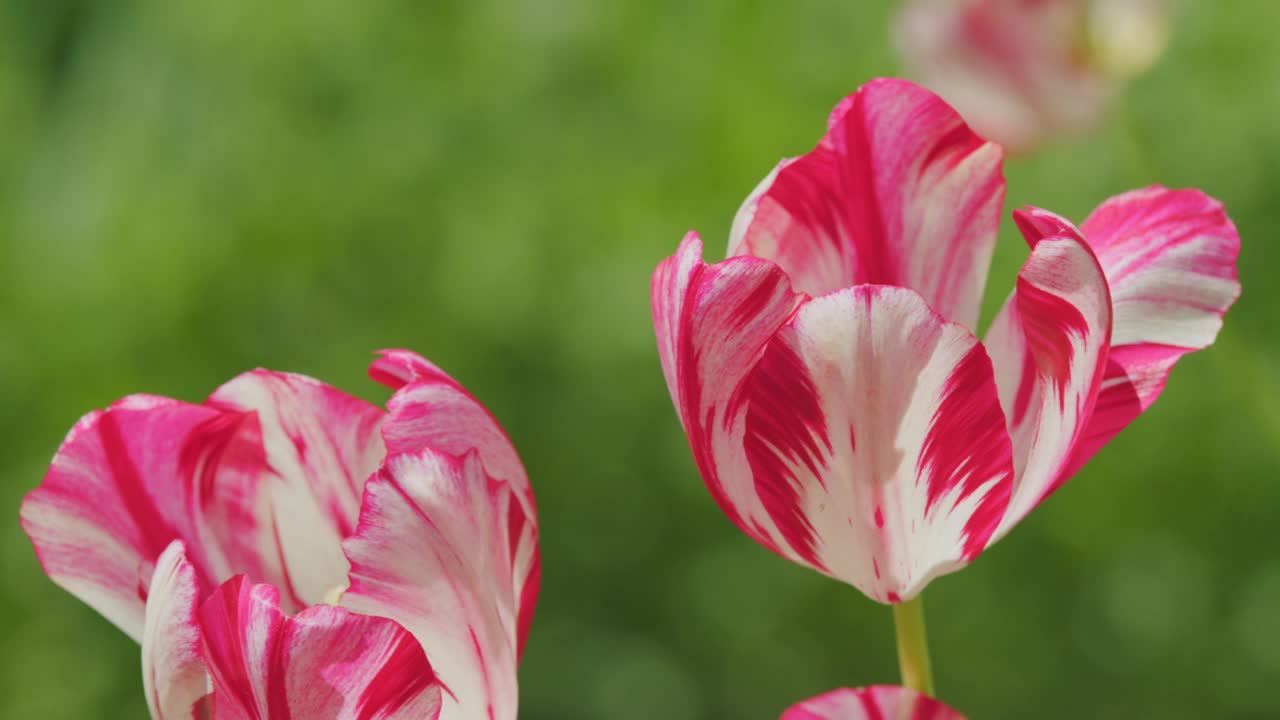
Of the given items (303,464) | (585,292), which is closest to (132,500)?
(303,464)

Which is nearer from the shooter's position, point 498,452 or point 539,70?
point 498,452

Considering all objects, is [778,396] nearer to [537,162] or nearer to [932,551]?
[932,551]

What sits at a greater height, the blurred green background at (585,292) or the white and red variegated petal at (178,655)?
the white and red variegated petal at (178,655)

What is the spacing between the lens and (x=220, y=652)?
31 cm

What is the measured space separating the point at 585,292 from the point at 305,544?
Result: 1112 mm

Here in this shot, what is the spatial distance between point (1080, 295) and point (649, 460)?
1175mm

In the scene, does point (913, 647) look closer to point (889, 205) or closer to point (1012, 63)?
point (889, 205)

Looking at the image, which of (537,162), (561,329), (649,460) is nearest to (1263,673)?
(649,460)

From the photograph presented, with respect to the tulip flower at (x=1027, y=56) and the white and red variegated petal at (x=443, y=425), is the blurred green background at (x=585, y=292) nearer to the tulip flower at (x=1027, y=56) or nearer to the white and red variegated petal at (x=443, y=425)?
the tulip flower at (x=1027, y=56)

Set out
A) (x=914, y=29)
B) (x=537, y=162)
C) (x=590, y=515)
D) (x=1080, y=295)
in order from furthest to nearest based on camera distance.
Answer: (x=537, y=162)
(x=590, y=515)
(x=914, y=29)
(x=1080, y=295)

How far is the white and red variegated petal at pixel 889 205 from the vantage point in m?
0.34

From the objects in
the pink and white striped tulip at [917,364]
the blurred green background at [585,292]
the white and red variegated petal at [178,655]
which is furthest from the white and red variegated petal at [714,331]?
the blurred green background at [585,292]

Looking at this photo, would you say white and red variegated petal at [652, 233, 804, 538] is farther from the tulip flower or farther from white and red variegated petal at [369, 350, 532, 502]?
the tulip flower

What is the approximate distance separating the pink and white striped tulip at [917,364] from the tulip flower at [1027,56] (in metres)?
0.94
